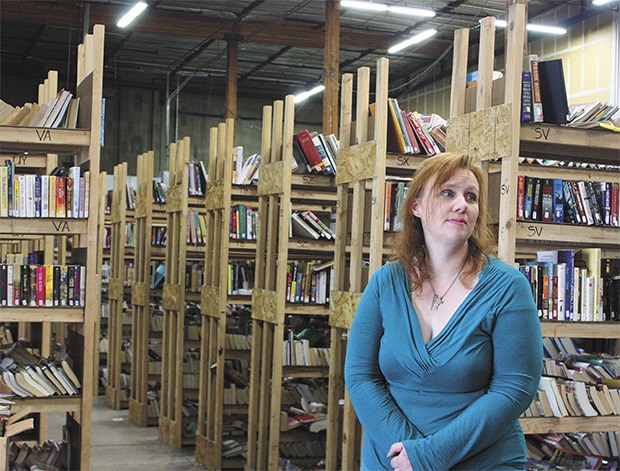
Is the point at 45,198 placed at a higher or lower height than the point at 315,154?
lower

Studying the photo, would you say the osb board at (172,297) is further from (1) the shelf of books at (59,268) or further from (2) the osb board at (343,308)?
(1) the shelf of books at (59,268)

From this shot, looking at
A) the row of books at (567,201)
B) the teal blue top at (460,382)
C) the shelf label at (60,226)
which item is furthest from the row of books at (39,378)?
the teal blue top at (460,382)

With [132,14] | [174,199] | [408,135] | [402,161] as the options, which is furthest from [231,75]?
[402,161]

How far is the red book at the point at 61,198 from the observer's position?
201 inches

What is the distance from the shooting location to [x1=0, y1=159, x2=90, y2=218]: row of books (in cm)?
509

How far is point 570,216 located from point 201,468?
4.40m

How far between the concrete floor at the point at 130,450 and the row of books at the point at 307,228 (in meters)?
2.35

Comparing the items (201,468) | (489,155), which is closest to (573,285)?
(489,155)

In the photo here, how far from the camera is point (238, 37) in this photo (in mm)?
15961

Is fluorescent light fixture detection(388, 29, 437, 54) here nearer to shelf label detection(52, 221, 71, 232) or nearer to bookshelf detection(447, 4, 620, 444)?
bookshelf detection(447, 4, 620, 444)

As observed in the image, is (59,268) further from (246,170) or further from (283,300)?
(246,170)

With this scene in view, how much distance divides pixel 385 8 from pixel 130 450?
8.21 meters

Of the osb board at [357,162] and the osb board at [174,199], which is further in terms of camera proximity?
the osb board at [174,199]

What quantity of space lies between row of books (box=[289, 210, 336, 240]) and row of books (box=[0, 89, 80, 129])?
2222mm
